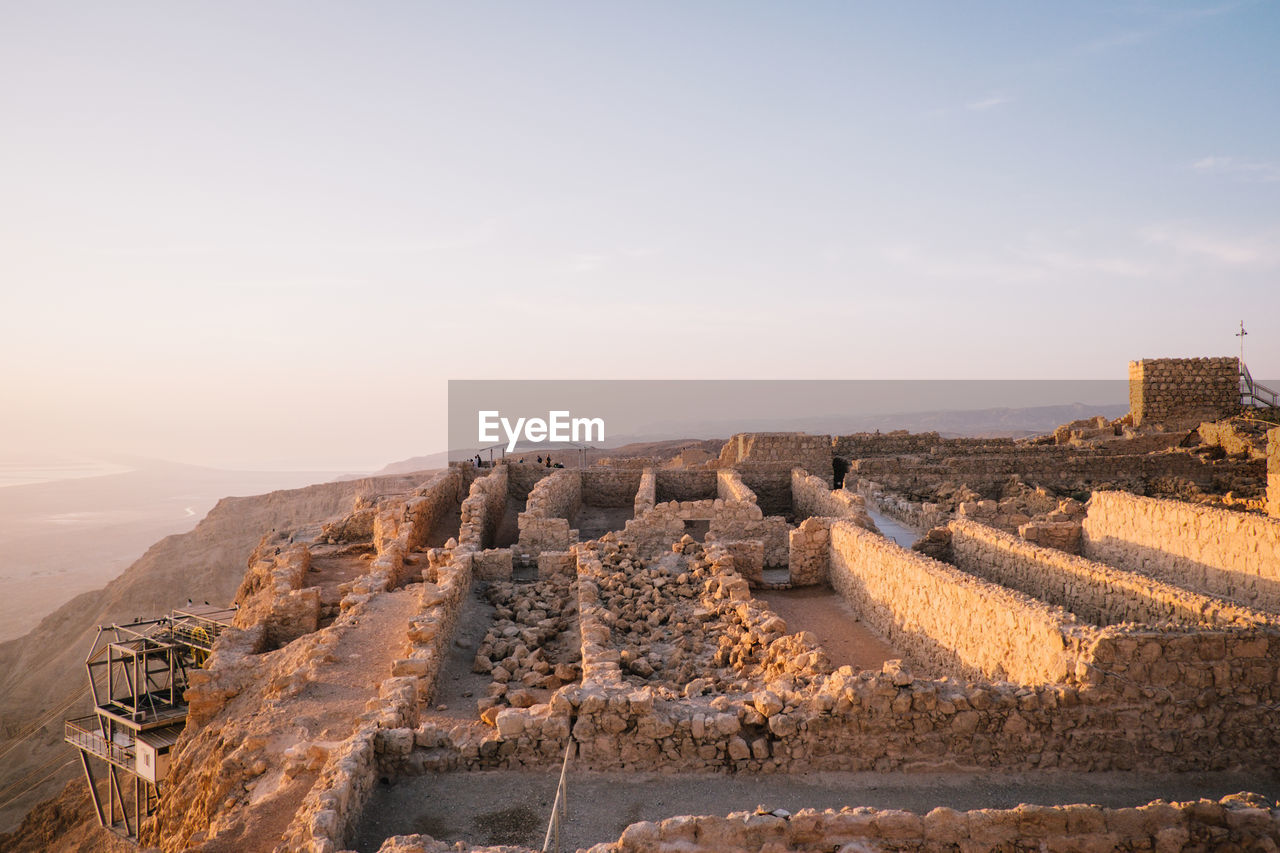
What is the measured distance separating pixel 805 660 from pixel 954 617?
174 cm

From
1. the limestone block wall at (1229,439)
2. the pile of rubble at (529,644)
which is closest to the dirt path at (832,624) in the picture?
the pile of rubble at (529,644)

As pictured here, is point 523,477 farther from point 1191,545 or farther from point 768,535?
point 1191,545

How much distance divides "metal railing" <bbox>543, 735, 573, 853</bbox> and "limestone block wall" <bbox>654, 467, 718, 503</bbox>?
48.1 ft

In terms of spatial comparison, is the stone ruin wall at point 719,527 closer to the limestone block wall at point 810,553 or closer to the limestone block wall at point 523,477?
the limestone block wall at point 810,553

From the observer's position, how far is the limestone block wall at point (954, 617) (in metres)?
6.49

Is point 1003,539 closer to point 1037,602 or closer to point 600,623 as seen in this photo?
point 1037,602

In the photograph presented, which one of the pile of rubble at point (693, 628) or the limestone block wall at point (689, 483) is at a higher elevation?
the limestone block wall at point (689, 483)

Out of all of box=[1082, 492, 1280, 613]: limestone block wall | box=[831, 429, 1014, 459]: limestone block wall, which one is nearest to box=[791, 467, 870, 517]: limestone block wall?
box=[1082, 492, 1280, 613]: limestone block wall

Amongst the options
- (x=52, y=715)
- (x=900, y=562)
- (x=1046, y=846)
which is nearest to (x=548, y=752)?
(x=1046, y=846)

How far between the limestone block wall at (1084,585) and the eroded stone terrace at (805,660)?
27mm

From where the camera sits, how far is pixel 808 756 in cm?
601

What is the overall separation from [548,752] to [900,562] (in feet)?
17.3

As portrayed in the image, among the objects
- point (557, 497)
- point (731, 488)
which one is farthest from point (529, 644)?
point (731, 488)

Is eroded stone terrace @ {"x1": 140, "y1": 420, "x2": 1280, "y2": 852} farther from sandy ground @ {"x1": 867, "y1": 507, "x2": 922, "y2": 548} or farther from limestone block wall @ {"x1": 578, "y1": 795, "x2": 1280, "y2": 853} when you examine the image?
sandy ground @ {"x1": 867, "y1": 507, "x2": 922, "y2": 548}
